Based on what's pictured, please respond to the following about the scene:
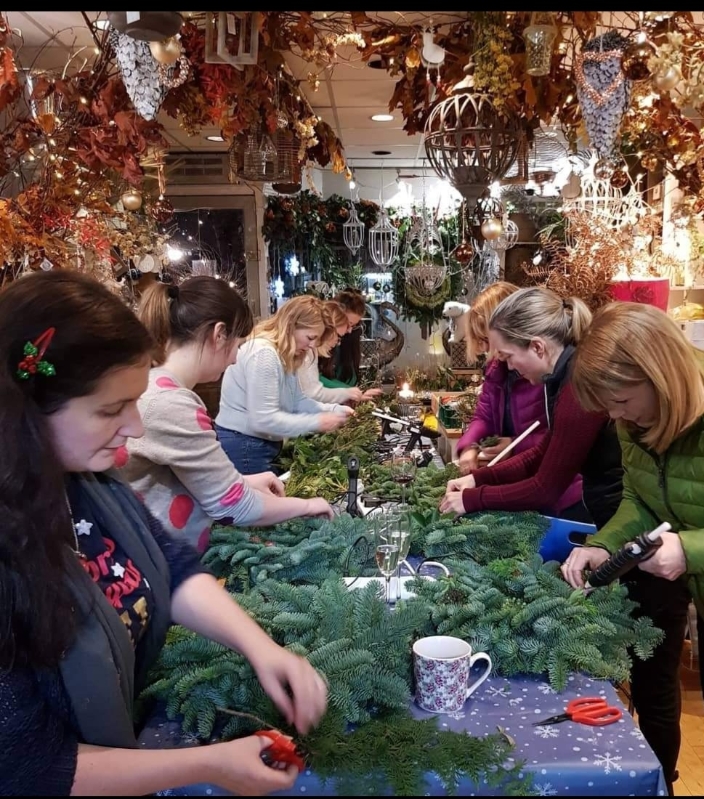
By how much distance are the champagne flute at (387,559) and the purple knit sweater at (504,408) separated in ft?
3.91

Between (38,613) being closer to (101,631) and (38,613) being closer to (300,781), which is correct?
(101,631)

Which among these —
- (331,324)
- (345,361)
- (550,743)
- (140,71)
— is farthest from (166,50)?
(345,361)

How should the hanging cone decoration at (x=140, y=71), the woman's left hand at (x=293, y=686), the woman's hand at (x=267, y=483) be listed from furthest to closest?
the woman's hand at (x=267, y=483) < the hanging cone decoration at (x=140, y=71) < the woman's left hand at (x=293, y=686)

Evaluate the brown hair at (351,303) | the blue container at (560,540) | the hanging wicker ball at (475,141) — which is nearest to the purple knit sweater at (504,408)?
the blue container at (560,540)

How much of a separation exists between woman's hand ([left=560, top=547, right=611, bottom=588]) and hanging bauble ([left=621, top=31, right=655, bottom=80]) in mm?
1452

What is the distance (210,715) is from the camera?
1.28m

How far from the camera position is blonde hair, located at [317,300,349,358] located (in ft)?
15.5

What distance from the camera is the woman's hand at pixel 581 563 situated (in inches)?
68.9

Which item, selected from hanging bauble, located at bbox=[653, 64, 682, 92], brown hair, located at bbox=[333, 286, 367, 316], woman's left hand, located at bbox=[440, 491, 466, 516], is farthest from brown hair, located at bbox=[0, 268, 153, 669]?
brown hair, located at bbox=[333, 286, 367, 316]

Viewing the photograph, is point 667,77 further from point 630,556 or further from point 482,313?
point 630,556

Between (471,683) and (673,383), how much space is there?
0.86 meters

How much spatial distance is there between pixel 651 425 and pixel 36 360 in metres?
1.48

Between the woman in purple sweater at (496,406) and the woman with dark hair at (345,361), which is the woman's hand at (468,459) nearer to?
the woman in purple sweater at (496,406)

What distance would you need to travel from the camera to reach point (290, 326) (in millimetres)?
3760
